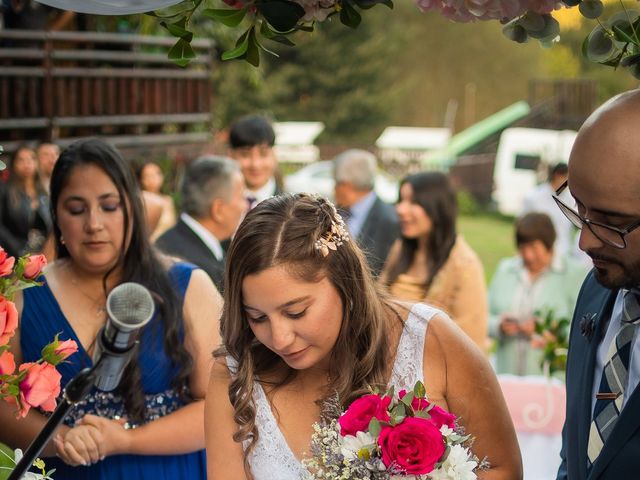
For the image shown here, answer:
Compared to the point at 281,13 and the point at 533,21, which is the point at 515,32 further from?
the point at 281,13

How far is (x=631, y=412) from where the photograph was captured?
2.00m

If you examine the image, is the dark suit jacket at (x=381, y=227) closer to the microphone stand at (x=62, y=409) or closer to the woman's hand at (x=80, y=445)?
the woman's hand at (x=80, y=445)

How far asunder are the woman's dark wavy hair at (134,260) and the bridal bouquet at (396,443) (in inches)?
48.9

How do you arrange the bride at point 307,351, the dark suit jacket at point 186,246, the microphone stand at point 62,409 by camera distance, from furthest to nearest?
the dark suit jacket at point 186,246
the bride at point 307,351
the microphone stand at point 62,409

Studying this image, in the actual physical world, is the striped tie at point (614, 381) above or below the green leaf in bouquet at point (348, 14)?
below

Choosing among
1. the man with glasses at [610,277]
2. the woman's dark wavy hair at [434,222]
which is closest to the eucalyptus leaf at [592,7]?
the man with glasses at [610,277]

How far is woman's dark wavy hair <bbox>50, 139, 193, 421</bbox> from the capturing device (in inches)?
128

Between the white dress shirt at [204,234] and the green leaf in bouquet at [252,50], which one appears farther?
the white dress shirt at [204,234]

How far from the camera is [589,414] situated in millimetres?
2199

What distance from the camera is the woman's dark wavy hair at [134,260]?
3262 mm

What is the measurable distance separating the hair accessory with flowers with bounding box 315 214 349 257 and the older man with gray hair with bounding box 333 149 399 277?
4033 mm

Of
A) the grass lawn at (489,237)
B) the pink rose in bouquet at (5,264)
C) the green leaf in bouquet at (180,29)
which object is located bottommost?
the grass lawn at (489,237)

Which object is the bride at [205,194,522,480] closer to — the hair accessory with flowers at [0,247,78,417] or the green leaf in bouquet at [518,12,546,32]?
the hair accessory with flowers at [0,247,78,417]

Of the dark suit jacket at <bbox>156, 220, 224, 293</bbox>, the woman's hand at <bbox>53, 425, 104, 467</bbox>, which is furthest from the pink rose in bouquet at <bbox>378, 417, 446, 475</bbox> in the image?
the dark suit jacket at <bbox>156, 220, 224, 293</bbox>
